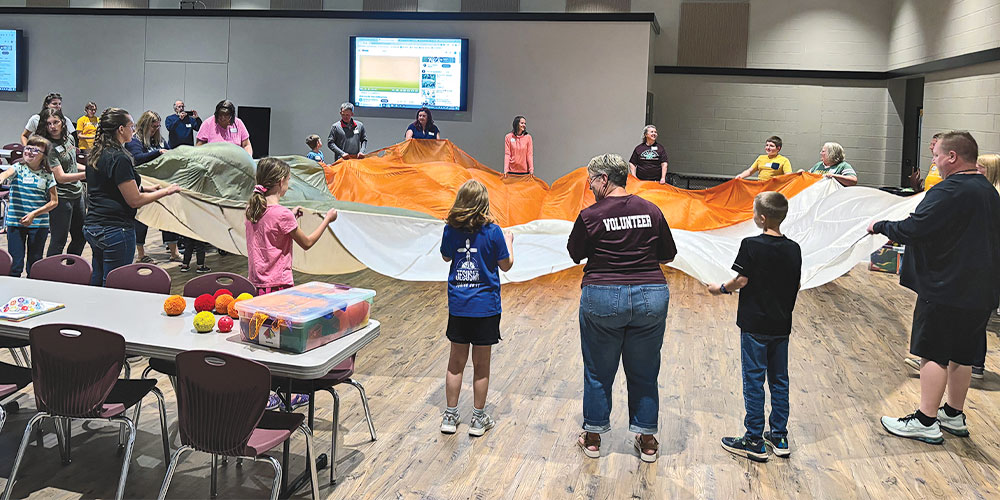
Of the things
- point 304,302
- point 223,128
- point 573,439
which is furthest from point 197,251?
point 573,439

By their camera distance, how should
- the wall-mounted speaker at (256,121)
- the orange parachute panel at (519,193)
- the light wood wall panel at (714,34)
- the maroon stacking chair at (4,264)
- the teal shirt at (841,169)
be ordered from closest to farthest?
the maroon stacking chair at (4,264) → the orange parachute panel at (519,193) → the teal shirt at (841,169) → the wall-mounted speaker at (256,121) → the light wood wall panel at (714,34)

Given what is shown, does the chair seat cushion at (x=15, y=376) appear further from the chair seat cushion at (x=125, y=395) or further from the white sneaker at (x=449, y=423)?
the white sneaker at (x=449, y=423)

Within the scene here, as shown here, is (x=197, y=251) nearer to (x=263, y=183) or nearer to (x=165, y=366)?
(x=263, y=183)

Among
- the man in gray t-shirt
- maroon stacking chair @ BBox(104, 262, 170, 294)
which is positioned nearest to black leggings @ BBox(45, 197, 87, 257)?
maroon stacking chair @ BBox(104, 262, 170, 294)

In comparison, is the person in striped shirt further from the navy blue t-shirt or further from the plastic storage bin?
the navy blue t-shirt

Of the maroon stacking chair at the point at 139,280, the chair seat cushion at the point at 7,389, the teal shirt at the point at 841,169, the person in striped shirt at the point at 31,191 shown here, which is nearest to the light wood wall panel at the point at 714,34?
the teal shirt at the point at 841,169

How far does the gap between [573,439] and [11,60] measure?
12.5 meters

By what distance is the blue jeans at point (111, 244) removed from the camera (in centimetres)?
427

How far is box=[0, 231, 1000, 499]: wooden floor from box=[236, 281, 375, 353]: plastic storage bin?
68cm

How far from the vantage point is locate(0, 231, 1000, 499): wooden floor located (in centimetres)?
315

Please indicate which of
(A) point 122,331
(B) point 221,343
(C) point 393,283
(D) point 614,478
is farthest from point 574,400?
(C) point 393,283

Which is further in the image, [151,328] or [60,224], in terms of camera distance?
[60,224]

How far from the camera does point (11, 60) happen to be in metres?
12.2

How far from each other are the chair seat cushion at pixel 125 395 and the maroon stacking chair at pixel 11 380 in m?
0.39
